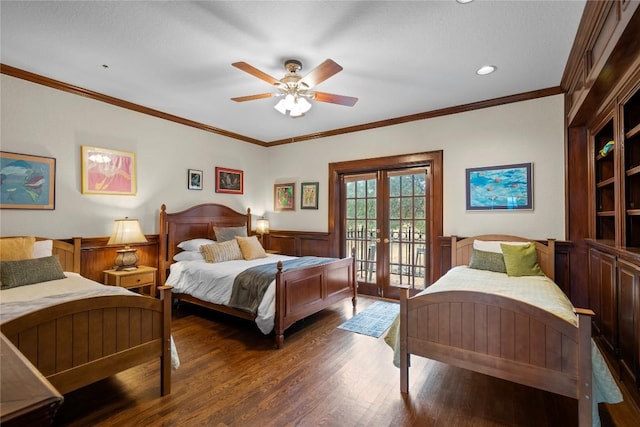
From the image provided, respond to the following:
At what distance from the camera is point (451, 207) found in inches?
163

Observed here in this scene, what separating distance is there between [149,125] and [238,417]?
377cm

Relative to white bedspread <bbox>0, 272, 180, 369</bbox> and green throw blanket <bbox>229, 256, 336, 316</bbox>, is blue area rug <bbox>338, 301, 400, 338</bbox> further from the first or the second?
white bedspread <bbox>0, 272, 180, 369</bbox>

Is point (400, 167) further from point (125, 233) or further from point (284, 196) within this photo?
point (125, 233)

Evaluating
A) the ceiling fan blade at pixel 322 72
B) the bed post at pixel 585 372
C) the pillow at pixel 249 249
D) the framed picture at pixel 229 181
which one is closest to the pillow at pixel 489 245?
the bed post at pixel 585 372

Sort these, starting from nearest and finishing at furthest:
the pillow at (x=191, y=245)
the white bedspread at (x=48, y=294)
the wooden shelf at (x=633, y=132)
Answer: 1. the white bedspread at (x=48, y=294)
2. the wooden shelf at (x=633, y=132)
3. the pillow at (x=191, y=245)

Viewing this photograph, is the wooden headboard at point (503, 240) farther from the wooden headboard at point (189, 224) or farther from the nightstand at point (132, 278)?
the nightstand at point (132, 278)

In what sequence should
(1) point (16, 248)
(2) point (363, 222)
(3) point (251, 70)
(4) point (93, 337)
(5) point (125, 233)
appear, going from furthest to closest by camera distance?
1. (2) point (363, 222)
2. (5) point (125, 233)
3. (1) point (16, 248)
4. (3) point (251, 70)
5. (4) point (93, 337)

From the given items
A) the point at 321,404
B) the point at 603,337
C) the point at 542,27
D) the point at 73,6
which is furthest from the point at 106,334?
the point at 603,337

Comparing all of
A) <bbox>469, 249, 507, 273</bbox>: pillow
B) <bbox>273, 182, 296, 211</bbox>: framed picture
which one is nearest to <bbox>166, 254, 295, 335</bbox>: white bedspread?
<bbox>273, 182, 296, 211</bbox>: framed picture

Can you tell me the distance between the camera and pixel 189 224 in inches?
179

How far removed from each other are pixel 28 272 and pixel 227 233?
2.33 m

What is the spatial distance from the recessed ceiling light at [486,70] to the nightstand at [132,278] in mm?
4223

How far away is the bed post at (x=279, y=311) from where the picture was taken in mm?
2994

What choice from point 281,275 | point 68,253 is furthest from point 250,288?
point 68,253
